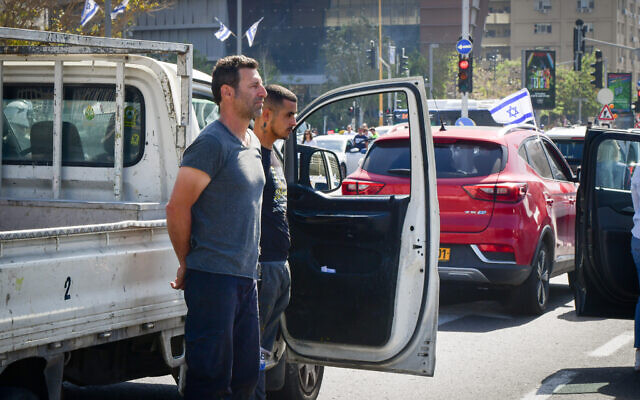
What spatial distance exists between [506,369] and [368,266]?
98.0 inches

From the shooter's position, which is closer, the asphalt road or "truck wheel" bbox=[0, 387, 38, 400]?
"truck wheel" bbox=[0, 387, 38, 400]

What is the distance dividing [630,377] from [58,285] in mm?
4455

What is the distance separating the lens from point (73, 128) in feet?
20.3

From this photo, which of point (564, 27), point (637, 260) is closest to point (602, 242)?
point (637, 260)

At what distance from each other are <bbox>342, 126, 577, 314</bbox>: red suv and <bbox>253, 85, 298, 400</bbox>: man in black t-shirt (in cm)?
436

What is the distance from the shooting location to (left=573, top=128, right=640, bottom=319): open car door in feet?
24.2

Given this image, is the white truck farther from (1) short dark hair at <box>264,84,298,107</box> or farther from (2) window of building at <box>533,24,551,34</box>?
(2) window of building at <box>533,24,551,34</box>

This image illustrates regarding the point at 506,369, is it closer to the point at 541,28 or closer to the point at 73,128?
the point at 73,128

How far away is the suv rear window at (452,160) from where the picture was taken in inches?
372

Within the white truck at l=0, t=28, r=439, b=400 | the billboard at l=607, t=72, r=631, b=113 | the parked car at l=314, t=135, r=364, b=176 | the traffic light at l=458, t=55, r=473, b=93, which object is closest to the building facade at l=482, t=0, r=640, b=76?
the billboard at l=607, t=72, r=631, b=113

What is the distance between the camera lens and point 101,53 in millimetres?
5742

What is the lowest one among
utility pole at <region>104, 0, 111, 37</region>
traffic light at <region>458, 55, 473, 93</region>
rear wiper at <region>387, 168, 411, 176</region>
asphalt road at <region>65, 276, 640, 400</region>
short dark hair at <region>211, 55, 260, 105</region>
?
asphalt road at <region>65, 276, 640, 400</region>

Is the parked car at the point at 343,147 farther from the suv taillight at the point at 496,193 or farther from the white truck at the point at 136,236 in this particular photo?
the white truck at the point at 136,236

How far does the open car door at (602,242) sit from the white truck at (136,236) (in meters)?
2.33
